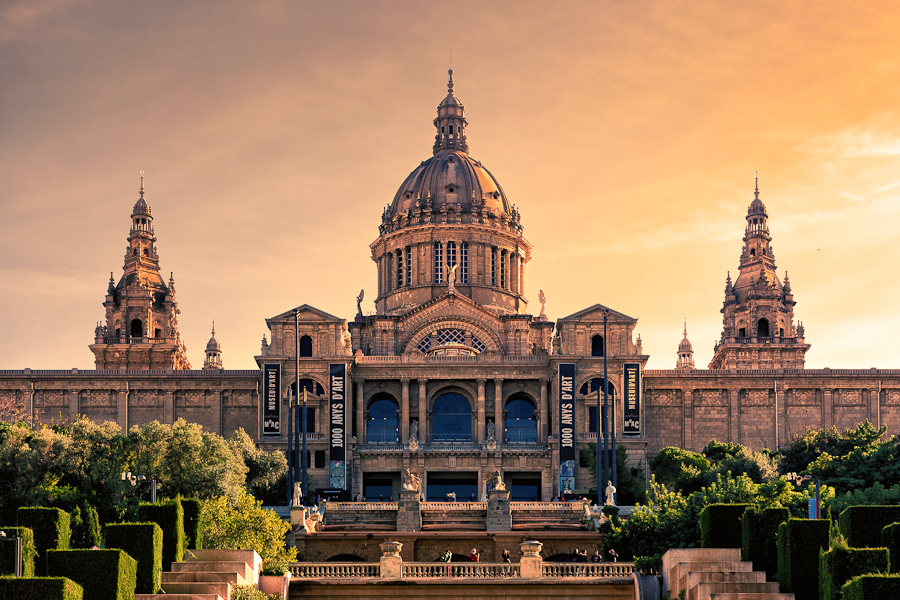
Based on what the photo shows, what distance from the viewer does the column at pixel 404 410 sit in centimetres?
8920

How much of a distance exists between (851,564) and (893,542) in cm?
256

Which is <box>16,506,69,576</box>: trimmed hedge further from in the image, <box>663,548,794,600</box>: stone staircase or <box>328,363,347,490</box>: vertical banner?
<box>328,363,347,490</box>: vertical banner

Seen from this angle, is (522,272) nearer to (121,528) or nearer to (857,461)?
(857,461)

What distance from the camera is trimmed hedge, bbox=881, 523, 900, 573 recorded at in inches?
1459

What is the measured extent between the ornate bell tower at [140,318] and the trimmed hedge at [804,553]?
7349 centimetres

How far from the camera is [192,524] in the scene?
47469mm

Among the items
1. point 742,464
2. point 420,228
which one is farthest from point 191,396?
point 742,464

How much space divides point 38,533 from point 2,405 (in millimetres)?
54098

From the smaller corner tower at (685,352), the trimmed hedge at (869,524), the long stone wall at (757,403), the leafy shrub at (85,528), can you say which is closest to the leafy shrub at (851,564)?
the trimmed hedge at (869,524)

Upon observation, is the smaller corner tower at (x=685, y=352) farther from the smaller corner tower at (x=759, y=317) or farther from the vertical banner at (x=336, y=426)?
the vertical banner at (x=336, y=426)

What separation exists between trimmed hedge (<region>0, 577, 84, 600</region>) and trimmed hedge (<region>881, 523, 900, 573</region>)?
2398 centimetres

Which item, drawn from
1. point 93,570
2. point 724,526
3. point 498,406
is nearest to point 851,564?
point 724,526

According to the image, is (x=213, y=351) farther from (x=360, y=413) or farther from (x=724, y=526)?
(x=724, y=526)

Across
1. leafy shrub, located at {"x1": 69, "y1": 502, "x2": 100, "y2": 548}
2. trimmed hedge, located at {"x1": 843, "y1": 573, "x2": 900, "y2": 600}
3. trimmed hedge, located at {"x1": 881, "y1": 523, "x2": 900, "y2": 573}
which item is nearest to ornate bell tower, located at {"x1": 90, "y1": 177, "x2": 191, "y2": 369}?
leafy shrub, located at {"x1": 69, "y1": 502, "x2": 100, "y2": 548}
